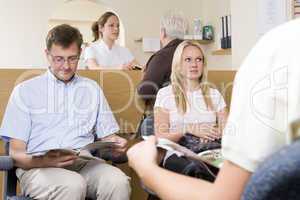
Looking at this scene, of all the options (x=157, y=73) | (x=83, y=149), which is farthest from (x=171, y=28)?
(x=83, y=149)

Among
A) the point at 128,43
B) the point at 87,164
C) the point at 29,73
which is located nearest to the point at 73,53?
the point at 29,73

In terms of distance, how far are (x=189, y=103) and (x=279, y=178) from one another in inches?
76.4

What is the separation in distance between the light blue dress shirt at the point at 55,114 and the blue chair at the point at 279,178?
1593 millimetres

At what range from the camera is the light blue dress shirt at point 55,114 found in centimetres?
181

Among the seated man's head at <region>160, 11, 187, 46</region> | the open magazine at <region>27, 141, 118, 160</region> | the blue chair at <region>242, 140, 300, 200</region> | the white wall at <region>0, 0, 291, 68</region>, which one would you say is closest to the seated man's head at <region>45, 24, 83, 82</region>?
the open magazine at <region>27, 141, 118, 160</region>

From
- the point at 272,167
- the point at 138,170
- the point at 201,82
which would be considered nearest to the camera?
the point at 272,167

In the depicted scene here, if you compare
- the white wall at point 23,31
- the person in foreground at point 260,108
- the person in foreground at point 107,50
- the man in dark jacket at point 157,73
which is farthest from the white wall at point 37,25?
the person in foreground at point 260,108

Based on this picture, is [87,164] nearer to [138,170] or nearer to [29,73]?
[29,73]

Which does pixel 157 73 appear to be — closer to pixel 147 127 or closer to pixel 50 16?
pixel 147 127

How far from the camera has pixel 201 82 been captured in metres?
2.37

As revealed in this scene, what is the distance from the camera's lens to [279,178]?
33 centimetres

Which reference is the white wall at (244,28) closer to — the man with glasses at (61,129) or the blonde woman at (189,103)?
the blonde woman at (189,103)

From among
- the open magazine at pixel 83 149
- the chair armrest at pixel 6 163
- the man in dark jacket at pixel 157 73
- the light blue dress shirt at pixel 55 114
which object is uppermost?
the man in dark jacket at pixel 157 73

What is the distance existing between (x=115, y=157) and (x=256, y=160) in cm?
128
